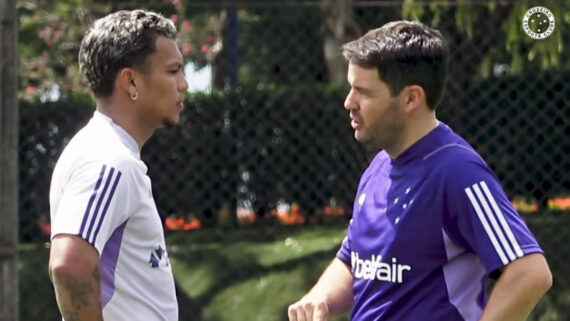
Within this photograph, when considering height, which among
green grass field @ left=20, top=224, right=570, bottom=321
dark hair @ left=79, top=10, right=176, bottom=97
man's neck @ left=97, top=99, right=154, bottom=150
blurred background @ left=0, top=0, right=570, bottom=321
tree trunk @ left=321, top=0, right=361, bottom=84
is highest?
dark hair @ left=79, top=10, right=176, bottom=97

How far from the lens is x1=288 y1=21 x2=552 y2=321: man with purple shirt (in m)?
3.14

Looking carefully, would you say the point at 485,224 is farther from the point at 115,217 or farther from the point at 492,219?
the point at 115,217

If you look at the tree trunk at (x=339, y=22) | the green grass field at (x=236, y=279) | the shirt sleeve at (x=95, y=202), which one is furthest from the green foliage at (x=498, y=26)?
the shirt sleeve at (x=95, y=202)

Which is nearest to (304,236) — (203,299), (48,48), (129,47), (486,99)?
(203,299)

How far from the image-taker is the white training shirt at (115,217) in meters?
3.28

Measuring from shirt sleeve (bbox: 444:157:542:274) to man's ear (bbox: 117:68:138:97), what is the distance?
0.96m

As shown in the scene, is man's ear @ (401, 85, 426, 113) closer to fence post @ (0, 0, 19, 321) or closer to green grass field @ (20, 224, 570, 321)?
fence post @ (0, 0, 19, 321)

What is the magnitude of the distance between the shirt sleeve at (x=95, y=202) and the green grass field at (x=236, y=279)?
3.05 meters

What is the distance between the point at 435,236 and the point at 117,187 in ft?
2.82

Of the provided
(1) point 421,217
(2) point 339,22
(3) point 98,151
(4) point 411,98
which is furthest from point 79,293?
(2) point 339,22

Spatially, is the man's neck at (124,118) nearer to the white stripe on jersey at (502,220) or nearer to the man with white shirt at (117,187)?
the man with white shirt at (117,187)

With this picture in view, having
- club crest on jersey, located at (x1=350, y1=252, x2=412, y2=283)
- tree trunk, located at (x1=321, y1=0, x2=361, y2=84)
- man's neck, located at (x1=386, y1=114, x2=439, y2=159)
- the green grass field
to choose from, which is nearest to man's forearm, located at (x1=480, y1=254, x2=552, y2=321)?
club crest on jersey, located at (x1=350, y1=252, x2=412, y2=283)

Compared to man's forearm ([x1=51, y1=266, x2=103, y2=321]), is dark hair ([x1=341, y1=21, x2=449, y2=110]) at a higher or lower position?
higher

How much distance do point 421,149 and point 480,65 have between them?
13.5ft
